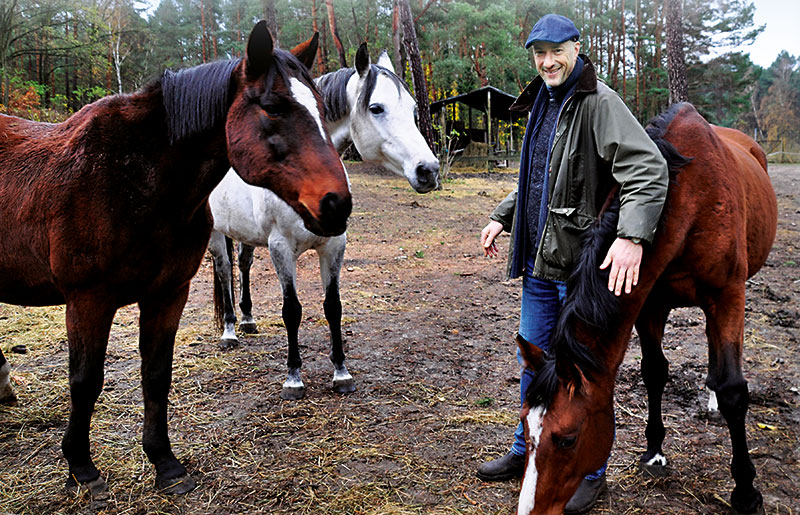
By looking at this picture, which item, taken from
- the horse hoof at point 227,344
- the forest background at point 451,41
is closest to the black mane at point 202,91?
the horse hoof at point 227,344

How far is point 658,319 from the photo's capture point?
261cm

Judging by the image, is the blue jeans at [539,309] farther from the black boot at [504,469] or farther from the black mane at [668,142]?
the black mane at [668,142]

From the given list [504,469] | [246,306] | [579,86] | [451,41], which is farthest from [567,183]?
[451,41]

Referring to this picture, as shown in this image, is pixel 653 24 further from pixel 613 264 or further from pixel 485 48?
pixel 613 264

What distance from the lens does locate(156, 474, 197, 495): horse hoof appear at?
99.2 inches

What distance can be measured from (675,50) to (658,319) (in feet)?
38.3

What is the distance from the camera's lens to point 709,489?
2396mm

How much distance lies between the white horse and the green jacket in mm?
1136

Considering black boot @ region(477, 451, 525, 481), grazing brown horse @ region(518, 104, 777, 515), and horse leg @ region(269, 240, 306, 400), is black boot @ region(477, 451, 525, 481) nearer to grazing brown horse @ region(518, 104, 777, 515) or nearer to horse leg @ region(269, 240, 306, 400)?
grazing brown horse @ region(518, 104, 777, 515)

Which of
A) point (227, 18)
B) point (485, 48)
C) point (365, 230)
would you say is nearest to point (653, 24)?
point (485, 48)

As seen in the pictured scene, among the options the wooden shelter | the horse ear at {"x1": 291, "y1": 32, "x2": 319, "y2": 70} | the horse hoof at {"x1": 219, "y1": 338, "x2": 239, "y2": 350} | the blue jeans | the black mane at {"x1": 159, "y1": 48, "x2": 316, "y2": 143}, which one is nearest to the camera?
the black mane at {"x1": 159, "y1": 48, "x2": 316, "y2": 143}

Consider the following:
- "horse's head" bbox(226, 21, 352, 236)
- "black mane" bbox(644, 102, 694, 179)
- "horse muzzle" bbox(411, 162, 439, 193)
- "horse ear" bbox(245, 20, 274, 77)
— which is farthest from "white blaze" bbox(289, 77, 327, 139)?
"black mane" bbox(644, 102, 694, 179)

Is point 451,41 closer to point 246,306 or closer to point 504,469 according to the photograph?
point 246,306

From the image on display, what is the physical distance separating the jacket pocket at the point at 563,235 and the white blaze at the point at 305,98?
3.42 feet
